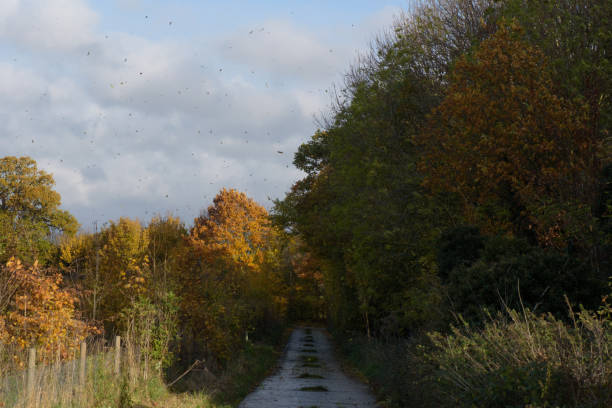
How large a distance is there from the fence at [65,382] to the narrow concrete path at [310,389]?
11.0ft

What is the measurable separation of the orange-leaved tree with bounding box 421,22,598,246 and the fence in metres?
9.50

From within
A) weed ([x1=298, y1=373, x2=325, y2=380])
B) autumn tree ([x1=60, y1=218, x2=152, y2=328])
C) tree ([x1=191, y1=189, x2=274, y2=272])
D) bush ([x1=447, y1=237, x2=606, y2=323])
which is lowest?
weed ([x1=298, y1=373, x2=325, y2=380])

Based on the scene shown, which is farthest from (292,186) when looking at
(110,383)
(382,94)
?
(110,383)

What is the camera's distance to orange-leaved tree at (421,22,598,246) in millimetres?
14594

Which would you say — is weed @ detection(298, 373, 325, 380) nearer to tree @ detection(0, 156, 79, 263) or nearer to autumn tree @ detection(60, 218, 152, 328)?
autumn tree @ detection(60, 218, 152, 328)

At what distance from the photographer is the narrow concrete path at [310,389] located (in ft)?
45.8

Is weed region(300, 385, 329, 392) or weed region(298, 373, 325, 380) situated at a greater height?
weed region(298, 373, 325, 380)

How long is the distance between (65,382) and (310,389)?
28.2 ft

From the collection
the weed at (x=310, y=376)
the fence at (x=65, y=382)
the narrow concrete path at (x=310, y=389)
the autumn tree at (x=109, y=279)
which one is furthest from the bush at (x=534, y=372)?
the weed at (x=310, y=376)

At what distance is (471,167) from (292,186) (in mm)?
23100

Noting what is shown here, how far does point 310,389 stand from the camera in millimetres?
16844

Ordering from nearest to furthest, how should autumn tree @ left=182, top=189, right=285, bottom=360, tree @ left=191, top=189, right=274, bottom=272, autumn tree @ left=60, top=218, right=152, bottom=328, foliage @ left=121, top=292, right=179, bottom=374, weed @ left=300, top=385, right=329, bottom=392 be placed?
foliage @ left=121, top=292, right=179, bottom=374
autumn tree @ left=60, top=218, right=152, bottom=328
weed @ left=300, top=385, right=329, bottom=392
autumn tree @ left=182, top=189, right=285, bottom=360
tree @ left=191, top=189, right=274, bottom=272

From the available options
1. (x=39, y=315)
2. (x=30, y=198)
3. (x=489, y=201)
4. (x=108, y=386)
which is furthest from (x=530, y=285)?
(x=30, y=198)

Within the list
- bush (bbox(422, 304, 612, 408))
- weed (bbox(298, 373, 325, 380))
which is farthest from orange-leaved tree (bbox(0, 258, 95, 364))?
weed (bbox(298, 373, 325, 380))
